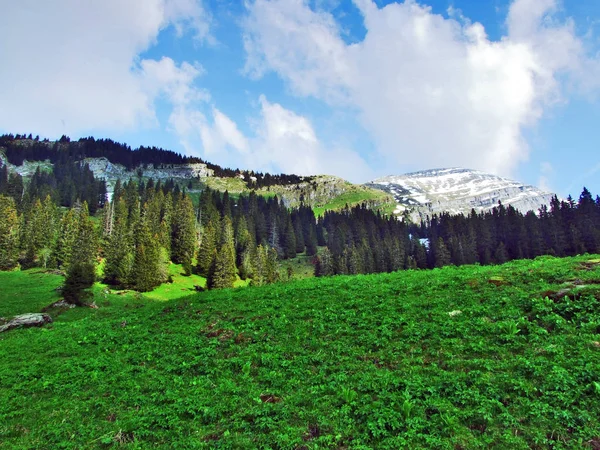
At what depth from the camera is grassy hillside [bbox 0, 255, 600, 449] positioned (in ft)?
33.9

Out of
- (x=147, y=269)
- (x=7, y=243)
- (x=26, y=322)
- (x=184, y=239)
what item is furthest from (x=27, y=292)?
(x=184, y=239)

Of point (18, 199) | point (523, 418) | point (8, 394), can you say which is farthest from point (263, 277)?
point (18, 199)

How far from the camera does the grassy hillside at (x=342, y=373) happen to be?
33.9 ft

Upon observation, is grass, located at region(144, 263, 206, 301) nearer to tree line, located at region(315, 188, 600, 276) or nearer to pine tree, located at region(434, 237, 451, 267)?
tree line, located at region(315, 188, 600, 276)

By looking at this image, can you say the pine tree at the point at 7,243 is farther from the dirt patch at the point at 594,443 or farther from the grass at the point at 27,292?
the dirt patch at the point at 594,443

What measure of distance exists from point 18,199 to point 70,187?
28.8 meters

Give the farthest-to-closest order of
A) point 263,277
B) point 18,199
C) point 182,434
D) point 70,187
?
point 70,187 < point 18,199 < point 263,277 < point 182,434

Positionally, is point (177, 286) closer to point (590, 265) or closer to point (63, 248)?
point (63, 248)

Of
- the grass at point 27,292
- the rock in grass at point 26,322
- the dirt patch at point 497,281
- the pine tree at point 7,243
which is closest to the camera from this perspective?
the dirt patch at point 497,281

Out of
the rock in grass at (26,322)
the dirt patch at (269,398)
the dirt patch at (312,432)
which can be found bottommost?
the dirt patch at (312,432)

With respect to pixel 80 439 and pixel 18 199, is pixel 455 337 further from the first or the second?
pixel 18 199

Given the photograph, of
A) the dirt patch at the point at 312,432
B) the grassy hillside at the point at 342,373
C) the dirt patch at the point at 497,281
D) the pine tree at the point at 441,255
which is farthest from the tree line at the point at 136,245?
the pine tree at the point at 441,255

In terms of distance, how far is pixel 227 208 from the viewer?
166m

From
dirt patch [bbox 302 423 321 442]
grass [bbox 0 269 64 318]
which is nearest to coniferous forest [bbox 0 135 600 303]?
grass [bbox 0 269 64 318]
